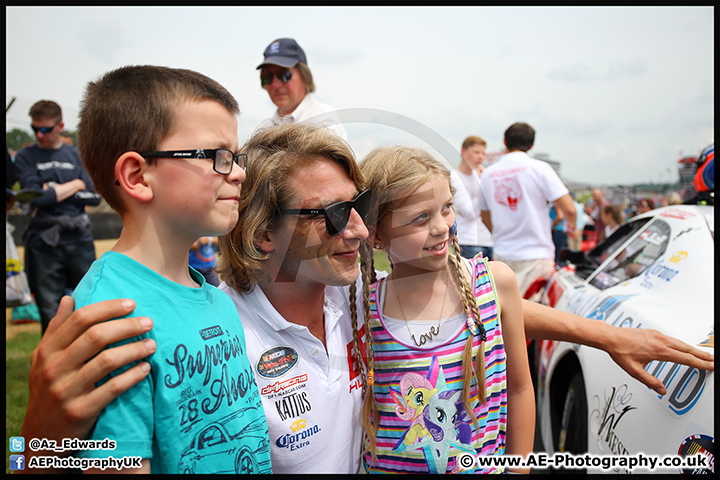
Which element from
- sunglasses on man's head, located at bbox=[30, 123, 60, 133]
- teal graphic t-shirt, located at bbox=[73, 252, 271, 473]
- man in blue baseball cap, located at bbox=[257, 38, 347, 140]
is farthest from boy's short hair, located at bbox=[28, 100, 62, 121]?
teal graphic t-shirt, located at bbox=[73, 252, 271, 473]

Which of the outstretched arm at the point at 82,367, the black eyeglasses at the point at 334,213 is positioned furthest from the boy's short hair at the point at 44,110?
the outstretched arm at the point at 82,367

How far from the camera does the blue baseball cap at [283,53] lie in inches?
122

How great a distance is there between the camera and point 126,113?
3.75ft

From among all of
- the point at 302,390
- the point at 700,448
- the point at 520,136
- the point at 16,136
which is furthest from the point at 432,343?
the point at 16,136

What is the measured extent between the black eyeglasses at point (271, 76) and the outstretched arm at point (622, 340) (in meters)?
2.19

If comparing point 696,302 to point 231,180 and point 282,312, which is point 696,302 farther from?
point 231,180

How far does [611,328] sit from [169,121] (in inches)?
63.8

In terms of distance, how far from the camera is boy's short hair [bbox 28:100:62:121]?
175 inches

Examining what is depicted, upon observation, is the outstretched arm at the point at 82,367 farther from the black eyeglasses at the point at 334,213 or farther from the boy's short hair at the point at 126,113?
the black eyeglasses at the point at 334,213

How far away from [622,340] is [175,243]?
1.54m

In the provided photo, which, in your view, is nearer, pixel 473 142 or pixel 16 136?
pixel 473 142

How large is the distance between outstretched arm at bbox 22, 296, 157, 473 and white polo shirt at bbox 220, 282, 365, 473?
485 millimetres

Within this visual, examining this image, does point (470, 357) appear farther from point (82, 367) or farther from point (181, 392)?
point (82, 367)

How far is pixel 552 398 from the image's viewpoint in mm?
2766
